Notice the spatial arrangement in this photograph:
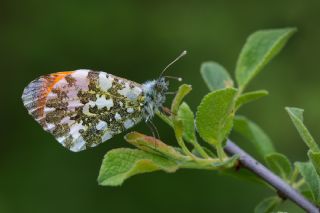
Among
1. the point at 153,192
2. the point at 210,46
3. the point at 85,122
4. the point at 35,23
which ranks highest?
the point at 35,23

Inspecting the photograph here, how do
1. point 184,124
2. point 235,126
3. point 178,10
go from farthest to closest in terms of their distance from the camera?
point 178,10 < point 235,126 < point 184,124

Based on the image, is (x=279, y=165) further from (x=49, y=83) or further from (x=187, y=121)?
(x=49, y=83)

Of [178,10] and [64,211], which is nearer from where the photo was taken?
[64,211]

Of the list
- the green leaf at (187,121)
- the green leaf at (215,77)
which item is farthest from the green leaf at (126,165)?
the green leaf at (215,77)

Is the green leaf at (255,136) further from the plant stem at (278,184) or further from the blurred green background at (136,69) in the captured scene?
the blurred green background at (136,69)

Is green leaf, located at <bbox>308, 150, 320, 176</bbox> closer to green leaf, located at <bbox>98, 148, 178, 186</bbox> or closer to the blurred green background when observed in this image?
green leaf, located at <bbox>98, 148, 178, 186</bbox>

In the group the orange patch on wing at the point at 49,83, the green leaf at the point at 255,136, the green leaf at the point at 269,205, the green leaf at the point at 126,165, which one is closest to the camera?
the green leaf at the point at 126,165

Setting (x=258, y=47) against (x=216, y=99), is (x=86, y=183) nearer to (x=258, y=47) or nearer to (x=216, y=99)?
(x=258, y=47)

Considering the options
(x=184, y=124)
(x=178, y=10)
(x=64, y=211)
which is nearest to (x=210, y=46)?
(x=178, y=10)
